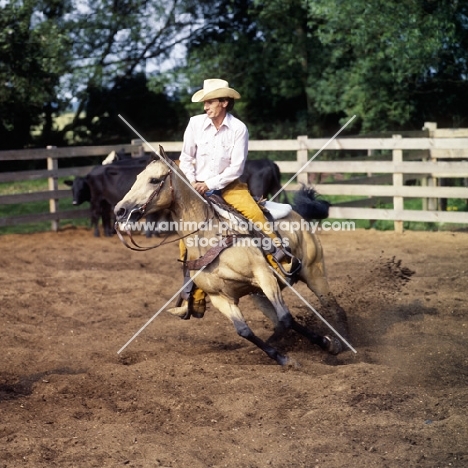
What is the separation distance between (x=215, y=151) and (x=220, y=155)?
0.18 feet

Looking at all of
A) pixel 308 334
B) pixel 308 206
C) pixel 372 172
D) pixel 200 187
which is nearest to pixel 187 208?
pixel 200 187

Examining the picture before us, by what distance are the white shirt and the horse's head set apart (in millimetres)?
426

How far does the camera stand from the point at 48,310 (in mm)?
9195

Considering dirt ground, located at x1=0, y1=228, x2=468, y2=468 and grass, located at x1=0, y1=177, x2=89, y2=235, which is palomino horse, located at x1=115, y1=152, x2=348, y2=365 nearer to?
dirt ground, located at x1=0, y1=228, x2=468, y2=468

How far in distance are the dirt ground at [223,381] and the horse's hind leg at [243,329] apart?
0.11m

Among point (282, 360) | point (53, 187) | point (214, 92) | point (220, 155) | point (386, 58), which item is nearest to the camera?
point (282, 360)

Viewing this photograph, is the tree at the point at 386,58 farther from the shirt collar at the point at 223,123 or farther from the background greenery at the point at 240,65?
the shirt collar at the point at 223,123

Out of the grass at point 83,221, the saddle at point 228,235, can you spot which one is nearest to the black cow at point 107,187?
the grass at point 83,221

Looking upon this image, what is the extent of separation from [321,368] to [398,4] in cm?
1193

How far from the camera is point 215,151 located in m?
6.96

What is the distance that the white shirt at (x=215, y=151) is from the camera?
272 inches

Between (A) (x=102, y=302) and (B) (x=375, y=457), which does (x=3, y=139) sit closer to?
(A) (x=102, y=302)

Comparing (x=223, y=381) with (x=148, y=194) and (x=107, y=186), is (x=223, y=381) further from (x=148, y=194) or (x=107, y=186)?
(x=107, y=186)

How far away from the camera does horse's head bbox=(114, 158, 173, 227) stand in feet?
20.7
